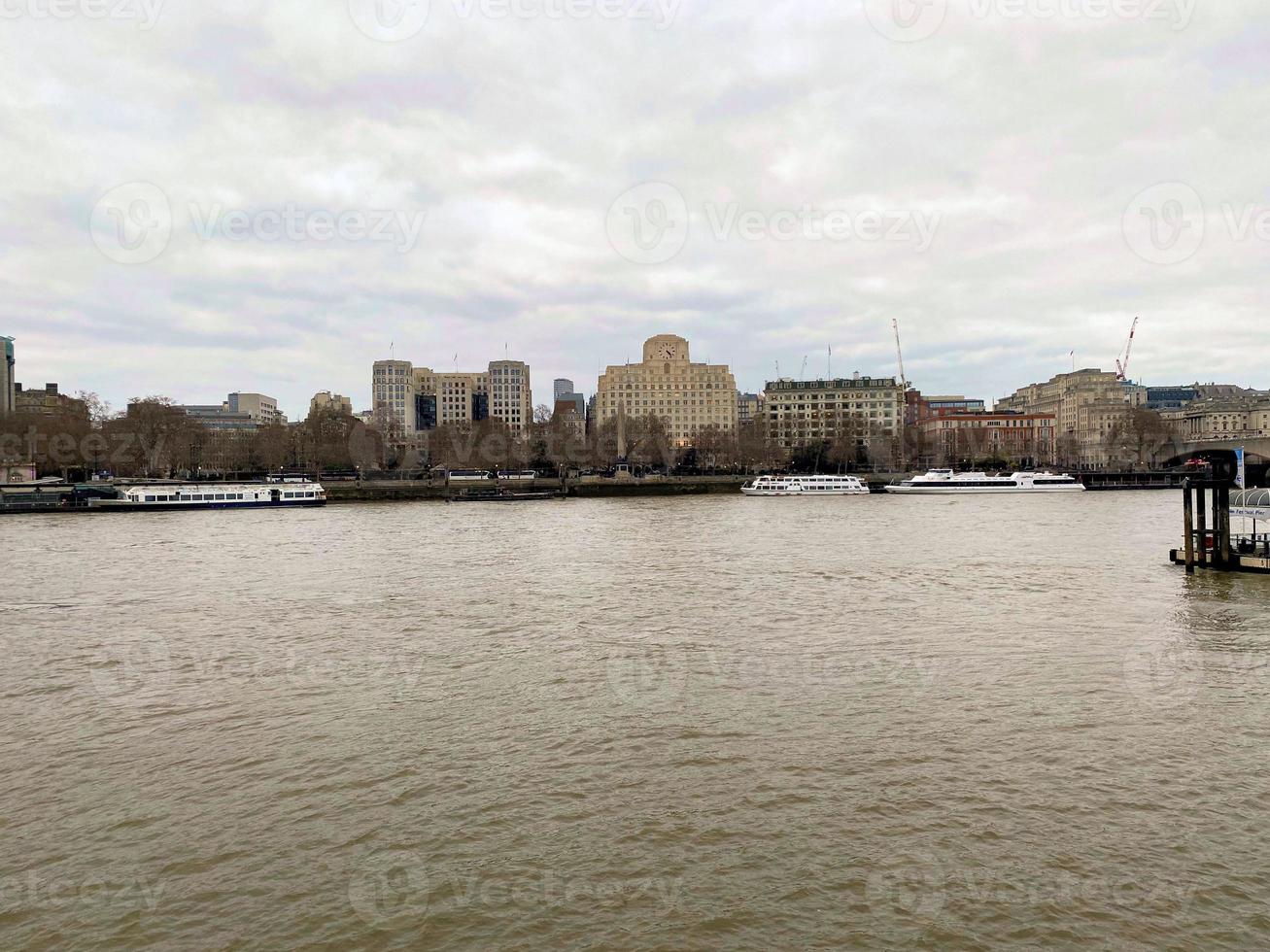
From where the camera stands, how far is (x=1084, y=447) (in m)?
192

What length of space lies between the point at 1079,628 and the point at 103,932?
2145cm

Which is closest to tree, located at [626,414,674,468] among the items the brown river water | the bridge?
the bridge

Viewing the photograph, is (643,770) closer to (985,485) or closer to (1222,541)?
(1222,541)

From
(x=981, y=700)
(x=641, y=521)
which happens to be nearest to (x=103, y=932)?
(x=981, y=700)

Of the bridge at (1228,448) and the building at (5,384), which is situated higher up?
the building at (5,384)

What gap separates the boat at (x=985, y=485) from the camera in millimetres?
102375

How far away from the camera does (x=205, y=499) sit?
87000 mm

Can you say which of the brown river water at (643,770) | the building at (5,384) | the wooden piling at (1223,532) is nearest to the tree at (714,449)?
the wooden piling at (1223,532)

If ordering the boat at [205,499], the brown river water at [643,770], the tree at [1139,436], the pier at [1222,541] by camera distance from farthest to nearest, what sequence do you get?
the tree at [1139,436], the boat at [205,499], the pier at [1222,541], the brown river water at [643,770]

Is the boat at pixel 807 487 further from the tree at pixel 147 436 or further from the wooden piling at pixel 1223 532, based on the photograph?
the tree at pixel 147 436

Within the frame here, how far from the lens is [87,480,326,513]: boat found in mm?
84875

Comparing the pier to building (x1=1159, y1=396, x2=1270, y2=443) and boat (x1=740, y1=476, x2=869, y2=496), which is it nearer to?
boat (x1=740, y1=476, x2=869, y2=496)

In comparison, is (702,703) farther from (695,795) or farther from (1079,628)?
(1079,628)

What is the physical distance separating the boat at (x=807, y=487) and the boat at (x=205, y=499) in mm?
51321
